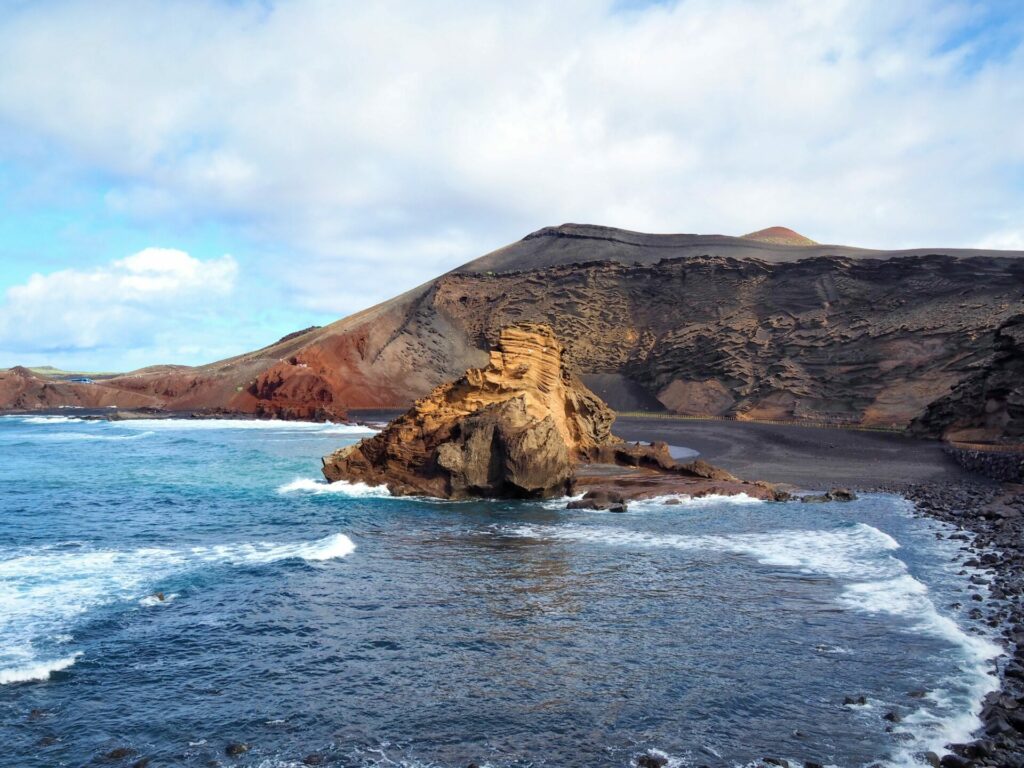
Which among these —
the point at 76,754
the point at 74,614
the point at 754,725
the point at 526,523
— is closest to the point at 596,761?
the point at 754,725

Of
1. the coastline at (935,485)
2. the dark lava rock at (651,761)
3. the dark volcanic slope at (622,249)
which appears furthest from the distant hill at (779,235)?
the dark lava rock at (651,761)

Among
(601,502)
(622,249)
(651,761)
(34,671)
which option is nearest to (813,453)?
(601,502)

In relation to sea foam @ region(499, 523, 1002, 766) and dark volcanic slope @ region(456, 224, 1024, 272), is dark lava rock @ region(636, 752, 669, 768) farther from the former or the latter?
dark volcanic slope @ region(456, 224, 1024, 272)

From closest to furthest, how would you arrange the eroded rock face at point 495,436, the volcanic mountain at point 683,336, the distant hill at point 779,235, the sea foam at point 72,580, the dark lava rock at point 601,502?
the sea foam at point 72,580 → the dark lava rock at point 601,502 → the eroded rock face at point 495,436 → the volcanic mountain at point 683,336 → the distant hill at point 779,235

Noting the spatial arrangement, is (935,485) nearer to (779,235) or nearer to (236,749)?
(236,749)

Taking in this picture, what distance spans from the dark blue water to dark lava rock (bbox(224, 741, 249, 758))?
0.27 feet

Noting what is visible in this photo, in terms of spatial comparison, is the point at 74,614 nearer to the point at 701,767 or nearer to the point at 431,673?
the point at 431,673

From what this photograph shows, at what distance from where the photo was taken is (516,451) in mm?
23859

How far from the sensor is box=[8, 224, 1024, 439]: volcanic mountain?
53969 millimetres

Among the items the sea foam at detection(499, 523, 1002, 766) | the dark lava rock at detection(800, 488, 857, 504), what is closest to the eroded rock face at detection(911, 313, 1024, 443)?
the dark lava rock at detection(800, 488, 857, 504)

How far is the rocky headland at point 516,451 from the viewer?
79.8 ft

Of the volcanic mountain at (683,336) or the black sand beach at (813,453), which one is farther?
the volcanic mountain at (683,336)

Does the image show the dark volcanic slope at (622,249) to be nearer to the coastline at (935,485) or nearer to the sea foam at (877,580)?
the coastline at (935,485)

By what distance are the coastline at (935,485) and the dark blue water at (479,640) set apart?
0.40 metres
